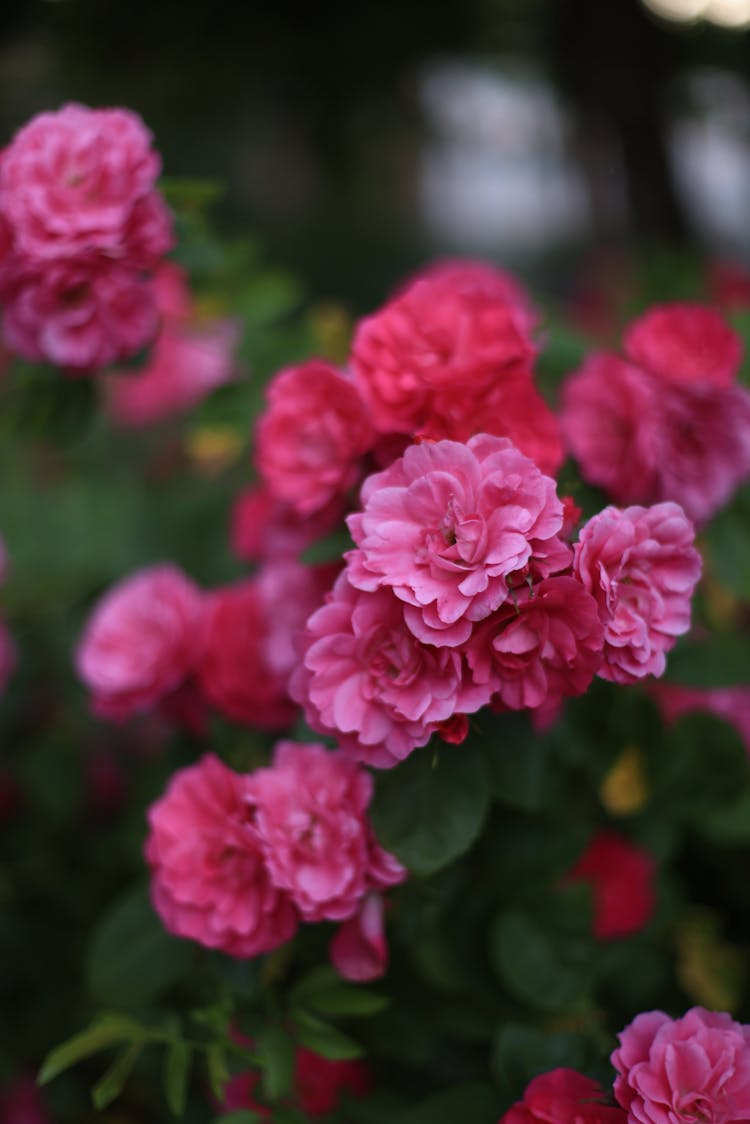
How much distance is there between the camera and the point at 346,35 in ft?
7.33

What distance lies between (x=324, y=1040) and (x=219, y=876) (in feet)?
0.41

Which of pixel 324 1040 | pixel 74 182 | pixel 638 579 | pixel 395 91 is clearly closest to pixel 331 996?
pixel 324 1040

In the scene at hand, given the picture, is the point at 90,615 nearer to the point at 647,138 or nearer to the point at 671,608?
the point at 671,608

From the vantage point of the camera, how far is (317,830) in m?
0.63

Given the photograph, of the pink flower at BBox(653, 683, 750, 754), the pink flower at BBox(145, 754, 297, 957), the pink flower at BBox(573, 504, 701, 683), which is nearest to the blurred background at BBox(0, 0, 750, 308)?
the pink flower at BBox(653, 683, 750, 754)

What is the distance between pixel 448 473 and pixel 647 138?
163 cm

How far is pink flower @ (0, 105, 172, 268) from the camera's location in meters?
0.72

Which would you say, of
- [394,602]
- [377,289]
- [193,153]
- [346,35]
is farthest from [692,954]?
[193,153]

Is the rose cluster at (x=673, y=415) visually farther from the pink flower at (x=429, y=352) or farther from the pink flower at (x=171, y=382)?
the pink flower at (x=171, y=382)

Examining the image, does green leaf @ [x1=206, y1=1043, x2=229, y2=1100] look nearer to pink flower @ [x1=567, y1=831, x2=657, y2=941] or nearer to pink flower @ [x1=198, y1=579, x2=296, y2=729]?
pink flower @ [x1=198, y1=579, x2=296, y2=729]

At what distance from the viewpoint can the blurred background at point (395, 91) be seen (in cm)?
190

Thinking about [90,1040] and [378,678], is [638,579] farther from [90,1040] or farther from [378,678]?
[90,1040]

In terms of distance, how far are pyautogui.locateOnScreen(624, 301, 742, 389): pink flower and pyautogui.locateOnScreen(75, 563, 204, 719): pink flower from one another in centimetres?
40

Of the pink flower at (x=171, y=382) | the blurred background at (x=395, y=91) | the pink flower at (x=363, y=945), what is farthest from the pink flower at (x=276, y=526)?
the blurred background at (x=395, y=91)
